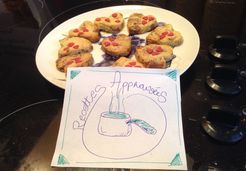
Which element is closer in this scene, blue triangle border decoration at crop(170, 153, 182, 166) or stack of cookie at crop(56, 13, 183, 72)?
blue triangle border decoration at crop(170, 153, 182, 166)

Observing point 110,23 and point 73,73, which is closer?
point 73,73

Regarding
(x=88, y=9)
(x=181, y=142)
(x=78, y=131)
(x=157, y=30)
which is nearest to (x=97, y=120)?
(x=78, y=131)

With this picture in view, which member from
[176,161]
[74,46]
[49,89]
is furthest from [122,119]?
[74,46]

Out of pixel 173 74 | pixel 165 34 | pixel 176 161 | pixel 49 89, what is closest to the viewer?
pixel 176 161

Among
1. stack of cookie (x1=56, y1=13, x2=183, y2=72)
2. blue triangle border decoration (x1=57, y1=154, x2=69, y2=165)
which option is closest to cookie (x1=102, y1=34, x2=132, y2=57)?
stack of cookie (x1=56, y1=13, x2=183, y2=72)

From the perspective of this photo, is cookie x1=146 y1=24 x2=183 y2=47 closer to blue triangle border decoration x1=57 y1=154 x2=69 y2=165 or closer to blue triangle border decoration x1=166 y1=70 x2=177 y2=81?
blue triangle border decoration x1=166 y1=70 x2=177 y2=81

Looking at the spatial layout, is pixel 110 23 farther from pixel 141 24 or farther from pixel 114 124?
pixel 114 124

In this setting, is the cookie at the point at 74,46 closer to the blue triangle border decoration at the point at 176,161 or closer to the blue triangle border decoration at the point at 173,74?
the blue triangle border decoration at the point at 173,74
